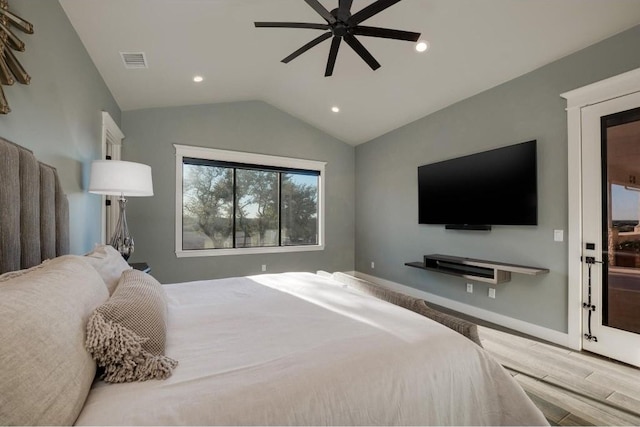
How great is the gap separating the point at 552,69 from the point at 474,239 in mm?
1991

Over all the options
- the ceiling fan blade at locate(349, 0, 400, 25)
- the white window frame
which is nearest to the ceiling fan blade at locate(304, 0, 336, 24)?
the ceiling fan blade at locate(349, 0, 400, 25)

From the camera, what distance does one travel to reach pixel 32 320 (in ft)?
2.39

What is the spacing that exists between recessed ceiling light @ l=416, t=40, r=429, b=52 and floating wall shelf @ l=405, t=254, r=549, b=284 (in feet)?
8.13

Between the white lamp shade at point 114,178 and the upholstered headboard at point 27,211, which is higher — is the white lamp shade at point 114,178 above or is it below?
above

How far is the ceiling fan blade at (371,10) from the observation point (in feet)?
6.10

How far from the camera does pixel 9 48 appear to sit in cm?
141

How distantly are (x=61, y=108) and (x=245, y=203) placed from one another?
306 centimetres

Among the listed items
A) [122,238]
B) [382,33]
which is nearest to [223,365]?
[382,33]

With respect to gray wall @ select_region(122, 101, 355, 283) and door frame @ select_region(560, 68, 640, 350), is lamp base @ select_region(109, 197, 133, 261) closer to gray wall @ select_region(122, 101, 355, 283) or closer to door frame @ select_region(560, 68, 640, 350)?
gray wall @ select_region(122, 101, 355, 283)

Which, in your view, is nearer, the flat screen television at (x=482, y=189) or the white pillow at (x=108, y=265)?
the white pillow at (x=108, y=265)

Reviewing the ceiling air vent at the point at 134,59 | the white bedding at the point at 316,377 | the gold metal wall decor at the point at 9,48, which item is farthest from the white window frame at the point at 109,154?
the white bedding at the point at 316,377

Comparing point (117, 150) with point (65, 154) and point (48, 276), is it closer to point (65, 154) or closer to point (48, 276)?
point (65, 154)

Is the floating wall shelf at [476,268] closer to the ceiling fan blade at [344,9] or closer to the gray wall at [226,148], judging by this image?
the gray wall at [226,148]

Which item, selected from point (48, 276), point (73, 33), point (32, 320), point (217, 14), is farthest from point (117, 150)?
point (32, 320)
